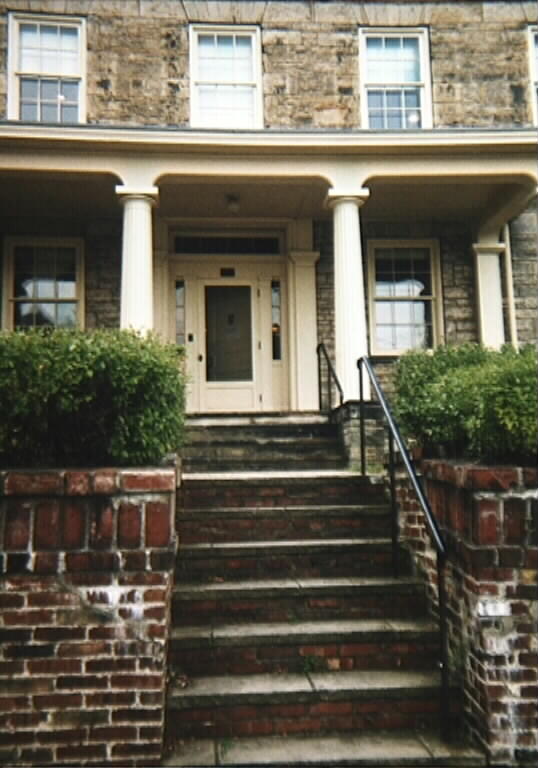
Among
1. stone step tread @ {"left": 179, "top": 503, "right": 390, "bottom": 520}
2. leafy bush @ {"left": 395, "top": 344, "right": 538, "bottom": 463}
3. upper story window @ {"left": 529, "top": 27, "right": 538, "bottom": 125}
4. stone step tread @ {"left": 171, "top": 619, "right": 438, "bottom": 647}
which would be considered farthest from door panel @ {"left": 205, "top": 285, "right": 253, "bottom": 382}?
stone step tread @ {"left": 171, "top": 619, "right": 438, "bottom": 647}

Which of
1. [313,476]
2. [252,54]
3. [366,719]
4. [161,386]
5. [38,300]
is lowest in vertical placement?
[366,719]

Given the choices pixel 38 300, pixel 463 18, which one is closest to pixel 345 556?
pixel 38 300

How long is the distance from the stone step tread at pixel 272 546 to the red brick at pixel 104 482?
1350 mm

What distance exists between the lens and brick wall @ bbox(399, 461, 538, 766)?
3000mm

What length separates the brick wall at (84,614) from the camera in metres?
2.87

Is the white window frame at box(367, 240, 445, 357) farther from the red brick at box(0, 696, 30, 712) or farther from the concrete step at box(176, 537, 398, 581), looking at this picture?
the red brick at box(0, 696, 30, 712)

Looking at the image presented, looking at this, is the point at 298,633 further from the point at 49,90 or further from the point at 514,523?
the point at 49,90

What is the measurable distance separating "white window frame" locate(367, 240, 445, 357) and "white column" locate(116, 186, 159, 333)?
12.1ft

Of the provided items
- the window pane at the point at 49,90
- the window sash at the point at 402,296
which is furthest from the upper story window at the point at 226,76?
the window sash at the point at 402,296

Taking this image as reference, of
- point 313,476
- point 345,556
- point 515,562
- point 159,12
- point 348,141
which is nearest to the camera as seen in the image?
point 515,562

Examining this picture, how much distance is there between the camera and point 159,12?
30.4 ft

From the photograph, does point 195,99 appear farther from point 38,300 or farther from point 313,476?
point 313,476

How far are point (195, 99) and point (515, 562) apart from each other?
8266 mm

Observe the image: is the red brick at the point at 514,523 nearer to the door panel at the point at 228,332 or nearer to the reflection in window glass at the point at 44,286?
the door panel at the point at 228,332
